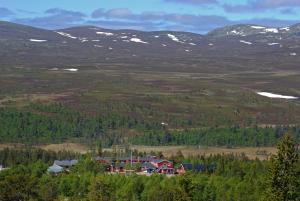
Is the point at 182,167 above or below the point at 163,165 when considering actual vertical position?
above

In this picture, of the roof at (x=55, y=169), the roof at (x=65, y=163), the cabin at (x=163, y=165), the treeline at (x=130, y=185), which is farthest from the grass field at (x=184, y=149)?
the treeline at (x=130, y=185)

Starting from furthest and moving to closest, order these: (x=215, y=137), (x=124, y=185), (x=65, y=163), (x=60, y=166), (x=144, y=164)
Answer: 1. (x=215, y=137)
2. (x=144, y=164)
3. (x=65, y=163)
4. (x=60, y=166)
5. (x=124, y=185)

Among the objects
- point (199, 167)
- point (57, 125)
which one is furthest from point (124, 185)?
point (57, 125)

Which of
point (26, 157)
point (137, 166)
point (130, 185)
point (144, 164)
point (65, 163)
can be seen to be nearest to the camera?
point (130, 185)

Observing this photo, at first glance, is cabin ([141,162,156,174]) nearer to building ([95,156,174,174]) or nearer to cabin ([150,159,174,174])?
building ([95,156,174,174])

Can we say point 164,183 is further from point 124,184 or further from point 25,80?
point 25,80

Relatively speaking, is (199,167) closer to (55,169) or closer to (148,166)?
(148,166)

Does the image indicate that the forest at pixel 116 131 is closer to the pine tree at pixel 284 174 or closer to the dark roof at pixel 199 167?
the dark roof at pixel 199 167
